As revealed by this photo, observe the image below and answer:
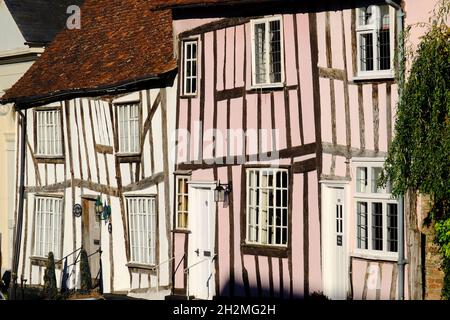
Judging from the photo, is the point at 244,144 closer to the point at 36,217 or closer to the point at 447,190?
the point at 447,190

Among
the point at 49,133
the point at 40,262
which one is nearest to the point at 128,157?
the point at 49,133

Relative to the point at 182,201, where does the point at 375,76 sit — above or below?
above

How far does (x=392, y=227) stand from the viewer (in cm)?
2502

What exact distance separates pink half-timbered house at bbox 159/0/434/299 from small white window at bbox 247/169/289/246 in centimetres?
3

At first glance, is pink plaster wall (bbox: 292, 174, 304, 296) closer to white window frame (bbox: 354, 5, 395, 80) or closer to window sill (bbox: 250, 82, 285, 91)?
window sill (bbox: 250, 82, 285, 91)

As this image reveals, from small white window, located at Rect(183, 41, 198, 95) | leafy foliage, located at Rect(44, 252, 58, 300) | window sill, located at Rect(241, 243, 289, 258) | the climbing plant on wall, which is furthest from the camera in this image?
leafy foliage, located at Rect(44, 252, 58, 300)

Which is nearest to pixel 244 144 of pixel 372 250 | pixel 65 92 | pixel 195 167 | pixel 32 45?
pixel 195 167

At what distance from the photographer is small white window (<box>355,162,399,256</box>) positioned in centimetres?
2502

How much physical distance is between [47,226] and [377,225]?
12.6m

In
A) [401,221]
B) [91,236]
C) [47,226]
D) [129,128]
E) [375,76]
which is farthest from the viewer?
[47,226]

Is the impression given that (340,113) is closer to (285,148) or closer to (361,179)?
(361,179)

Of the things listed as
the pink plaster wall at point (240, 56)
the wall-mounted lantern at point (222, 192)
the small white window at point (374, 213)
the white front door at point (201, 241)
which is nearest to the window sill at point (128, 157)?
the white front door at point (201, 241)

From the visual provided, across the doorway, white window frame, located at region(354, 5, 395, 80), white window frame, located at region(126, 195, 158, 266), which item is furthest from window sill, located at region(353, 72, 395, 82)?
the doorway

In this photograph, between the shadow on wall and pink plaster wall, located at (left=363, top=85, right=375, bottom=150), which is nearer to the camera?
pink plaster wall, located at (left=363, top=85, right=375, bottom=150)
